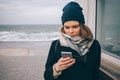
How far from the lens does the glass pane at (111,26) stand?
2594 mm

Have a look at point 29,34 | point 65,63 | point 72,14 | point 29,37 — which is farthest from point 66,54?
point 29,34

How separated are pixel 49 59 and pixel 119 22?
3.56 feet

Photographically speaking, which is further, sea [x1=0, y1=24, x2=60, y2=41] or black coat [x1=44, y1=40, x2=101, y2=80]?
sea [x1=0, y1=24, x2=60, y2=41]

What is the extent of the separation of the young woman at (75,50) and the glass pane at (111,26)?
0.82 m

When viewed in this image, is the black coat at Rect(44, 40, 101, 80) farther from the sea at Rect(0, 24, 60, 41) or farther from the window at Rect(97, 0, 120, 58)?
the sea at Rect(0, 24, 60, 41)

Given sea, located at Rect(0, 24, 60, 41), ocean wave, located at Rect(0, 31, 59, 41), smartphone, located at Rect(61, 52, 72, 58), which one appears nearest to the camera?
smartphone, located at Rect(61, 52, 72, 58)

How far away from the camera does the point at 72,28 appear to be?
168cm

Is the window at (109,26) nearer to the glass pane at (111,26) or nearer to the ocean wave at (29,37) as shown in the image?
the glass pane at (111,26)

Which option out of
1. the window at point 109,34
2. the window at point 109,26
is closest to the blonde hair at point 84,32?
the window at point 109,34

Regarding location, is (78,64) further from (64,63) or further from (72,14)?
(72,14)

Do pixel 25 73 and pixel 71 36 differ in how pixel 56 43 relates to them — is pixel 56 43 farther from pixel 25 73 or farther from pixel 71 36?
pixel 25 73

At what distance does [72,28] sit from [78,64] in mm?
261

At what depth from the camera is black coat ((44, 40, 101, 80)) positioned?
5.69 ft

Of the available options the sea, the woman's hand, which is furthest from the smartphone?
the sea
